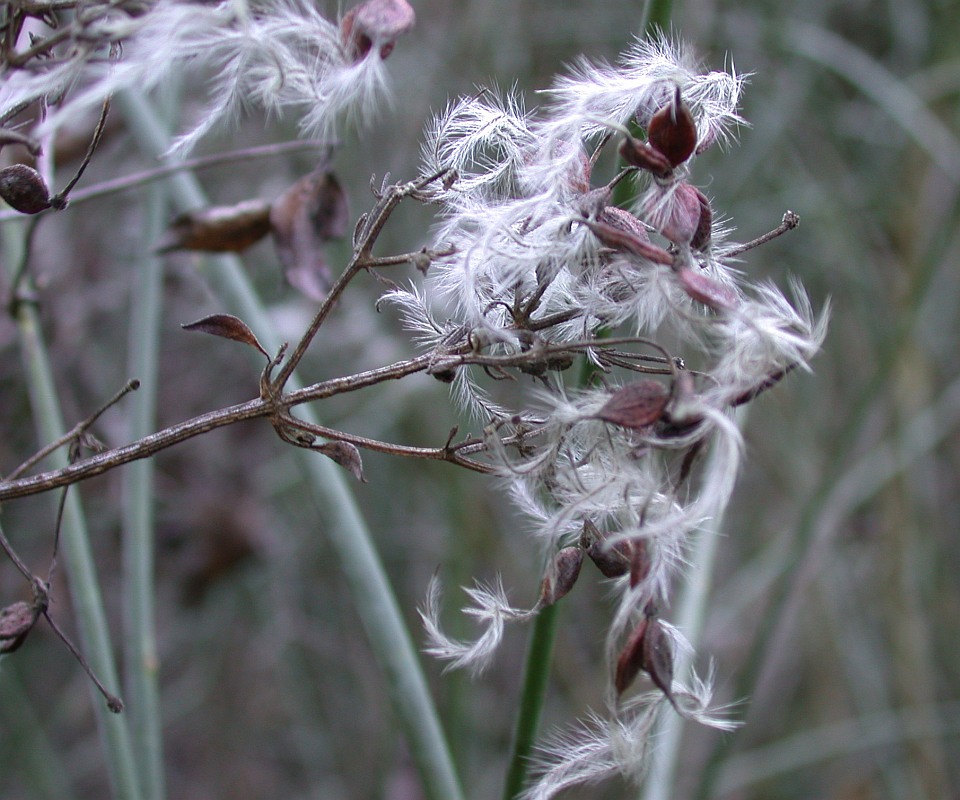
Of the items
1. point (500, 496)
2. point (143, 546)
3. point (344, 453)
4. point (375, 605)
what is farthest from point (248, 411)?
point (500, 496)

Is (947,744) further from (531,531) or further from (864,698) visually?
(531,531)

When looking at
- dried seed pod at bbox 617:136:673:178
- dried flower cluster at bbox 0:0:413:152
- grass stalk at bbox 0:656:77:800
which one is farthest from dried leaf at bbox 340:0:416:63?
grass stalk at bbox 0:656:77:800

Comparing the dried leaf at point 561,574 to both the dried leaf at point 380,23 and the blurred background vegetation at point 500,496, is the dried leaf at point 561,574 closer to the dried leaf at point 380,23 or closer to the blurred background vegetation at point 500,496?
the dried leaf at point 380,23

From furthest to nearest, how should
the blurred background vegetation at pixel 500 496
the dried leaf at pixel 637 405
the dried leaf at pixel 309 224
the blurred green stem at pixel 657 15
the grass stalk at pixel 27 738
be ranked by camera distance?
1. the blurred background vegetation at pixel 500 496
2. the grass stalk at pixel 27 738
3. the dried leaf at pixel 309 224
4. the blurred green stem at pixel 657 15
5. the dried leaf at pixel 637 405

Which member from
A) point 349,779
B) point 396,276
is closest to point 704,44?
point 396,276

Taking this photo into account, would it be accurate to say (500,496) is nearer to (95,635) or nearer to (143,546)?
(143,546)

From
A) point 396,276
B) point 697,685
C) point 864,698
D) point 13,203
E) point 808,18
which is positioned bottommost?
point 864,698

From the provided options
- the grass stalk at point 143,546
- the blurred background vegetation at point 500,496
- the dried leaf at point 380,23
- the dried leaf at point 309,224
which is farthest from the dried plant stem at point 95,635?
the blurred background vegetation at point 500,496

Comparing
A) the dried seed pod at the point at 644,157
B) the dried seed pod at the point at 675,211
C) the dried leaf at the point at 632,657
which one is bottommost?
the dried leaf at the point at 632,657
